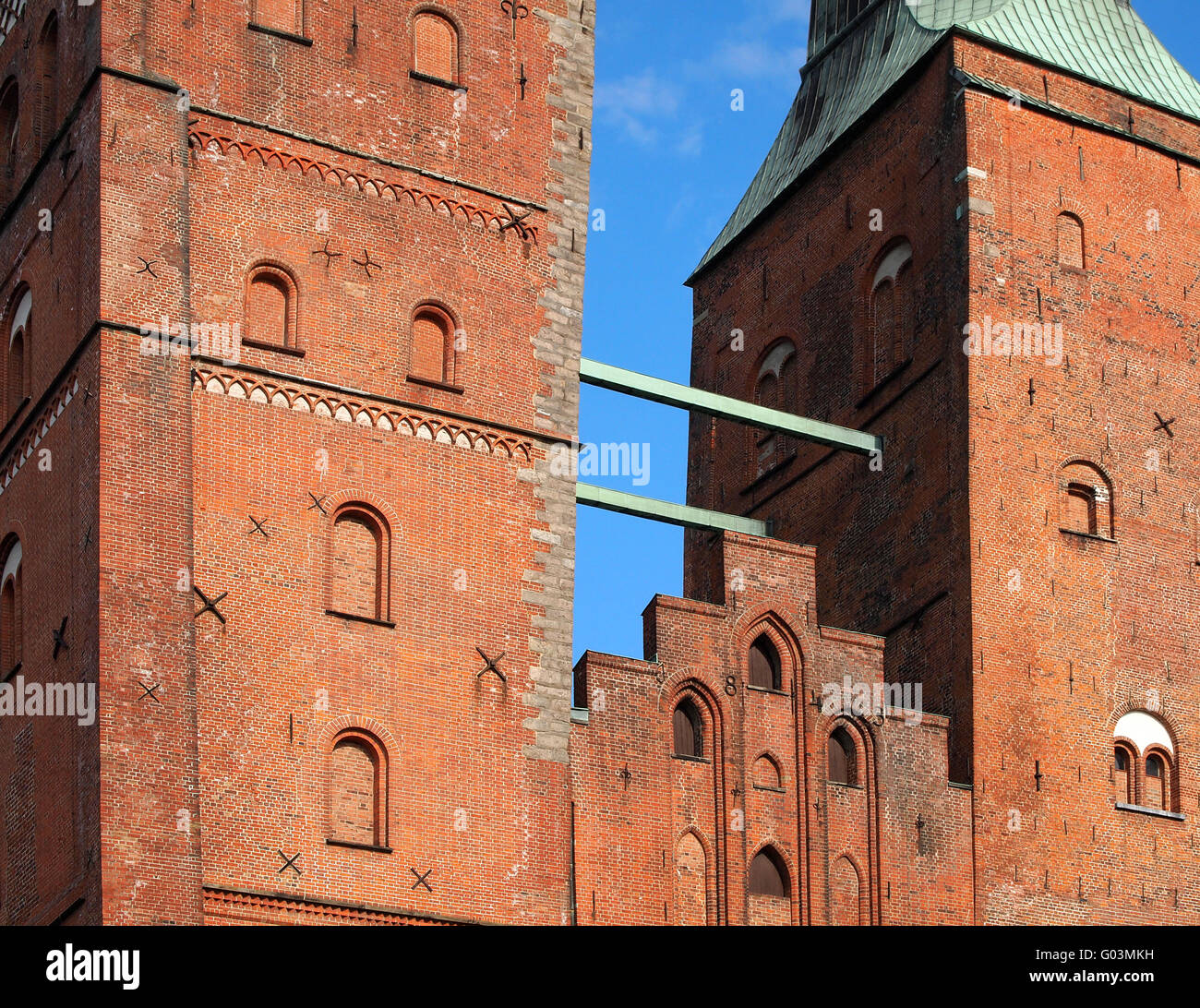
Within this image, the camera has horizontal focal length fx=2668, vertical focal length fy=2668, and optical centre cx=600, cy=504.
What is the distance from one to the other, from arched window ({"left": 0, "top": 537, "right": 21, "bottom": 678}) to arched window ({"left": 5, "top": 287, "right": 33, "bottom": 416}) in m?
1.99

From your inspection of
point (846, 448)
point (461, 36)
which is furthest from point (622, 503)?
point (461, 36)

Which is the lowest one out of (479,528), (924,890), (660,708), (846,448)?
(924,890)

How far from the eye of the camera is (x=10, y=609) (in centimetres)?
3428

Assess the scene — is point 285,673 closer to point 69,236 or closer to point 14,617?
point 14,617

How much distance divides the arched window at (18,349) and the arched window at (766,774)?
35.6ft

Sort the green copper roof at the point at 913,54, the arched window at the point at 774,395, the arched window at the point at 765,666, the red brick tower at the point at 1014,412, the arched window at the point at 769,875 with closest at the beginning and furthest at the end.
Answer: the arched window at the point at 769,875, the arched window at the point at 765,666, the red brick tower at the point at 1014,412, the green copper roof at the point at 913,54, the arched window at the point at 774,395

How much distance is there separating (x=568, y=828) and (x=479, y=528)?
4.01 m

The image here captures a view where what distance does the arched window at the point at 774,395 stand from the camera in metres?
44.1

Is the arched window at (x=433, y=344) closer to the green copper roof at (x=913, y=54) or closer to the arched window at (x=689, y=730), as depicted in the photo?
the arched window at (x=689, y=730)

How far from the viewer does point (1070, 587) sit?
A: 3828cm

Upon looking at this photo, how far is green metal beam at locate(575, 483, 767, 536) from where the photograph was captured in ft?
124

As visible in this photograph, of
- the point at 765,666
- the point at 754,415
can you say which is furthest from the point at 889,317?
the point at 765,666

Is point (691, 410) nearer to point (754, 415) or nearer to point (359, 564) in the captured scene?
point (754, 415)

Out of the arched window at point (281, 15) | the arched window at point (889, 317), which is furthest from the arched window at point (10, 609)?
the arched window at point (889, 317)
